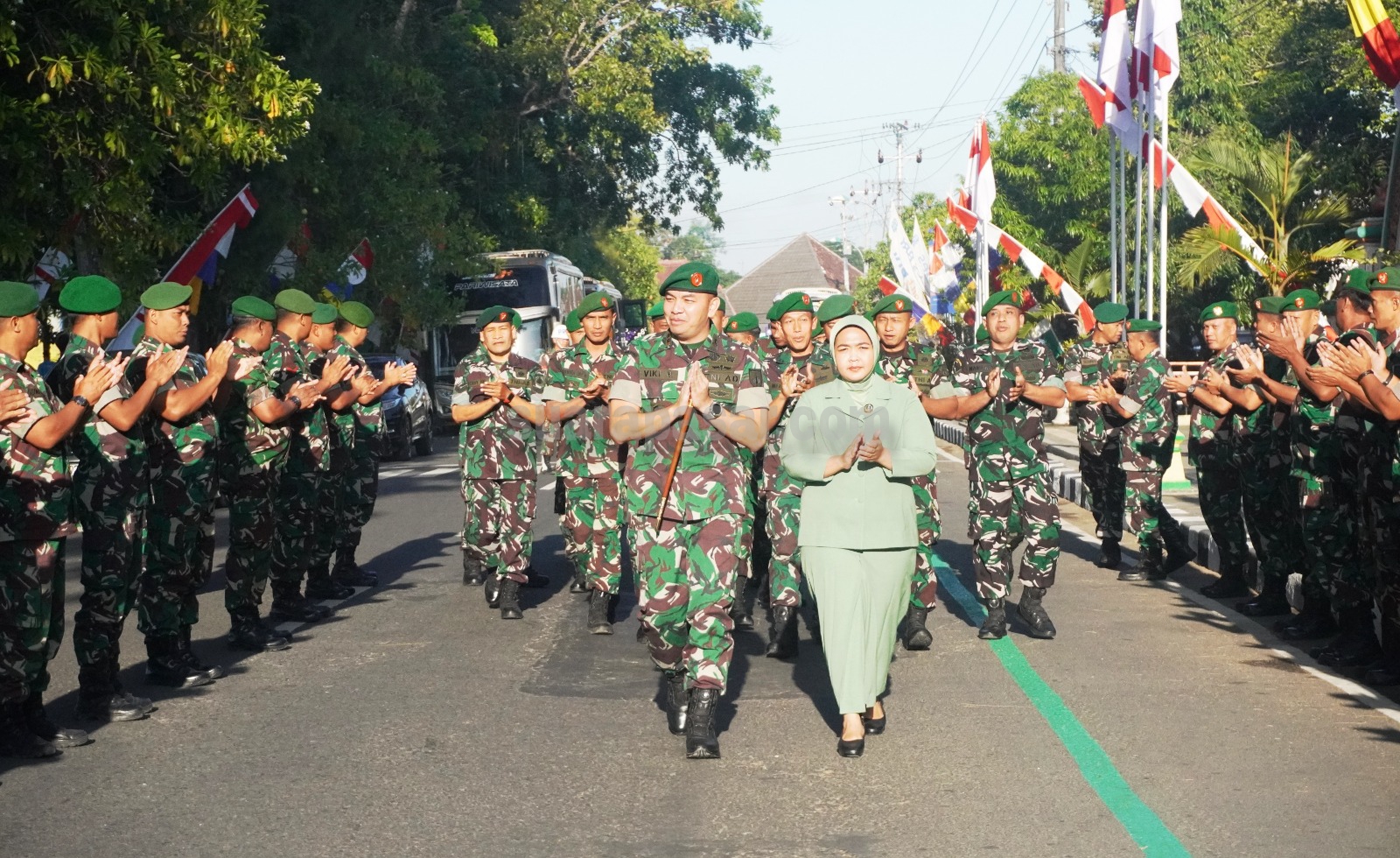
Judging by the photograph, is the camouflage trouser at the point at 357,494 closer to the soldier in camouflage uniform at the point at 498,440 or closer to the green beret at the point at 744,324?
the soldier in camouflage uniform at the point at 498,440

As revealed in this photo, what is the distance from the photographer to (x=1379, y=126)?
29469mm

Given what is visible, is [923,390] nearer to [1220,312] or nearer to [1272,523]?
[1272,523]

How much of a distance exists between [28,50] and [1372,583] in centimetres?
1174

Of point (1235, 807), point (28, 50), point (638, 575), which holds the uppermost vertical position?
point (28, 50)

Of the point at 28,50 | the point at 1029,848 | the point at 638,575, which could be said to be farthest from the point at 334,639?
the point at 28,50

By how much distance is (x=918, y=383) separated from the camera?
358 inches

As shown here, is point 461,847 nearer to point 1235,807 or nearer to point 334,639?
point 1235,807

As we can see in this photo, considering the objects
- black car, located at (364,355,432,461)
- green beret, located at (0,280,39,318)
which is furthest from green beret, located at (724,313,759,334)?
black car, located at (364,355,432,461)

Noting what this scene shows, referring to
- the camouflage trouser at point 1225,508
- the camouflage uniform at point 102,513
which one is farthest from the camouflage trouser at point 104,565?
the camouflage trouser at point 1225,508

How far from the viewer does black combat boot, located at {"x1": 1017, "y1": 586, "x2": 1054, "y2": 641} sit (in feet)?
30.5

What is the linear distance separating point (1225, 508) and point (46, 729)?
7.38 m

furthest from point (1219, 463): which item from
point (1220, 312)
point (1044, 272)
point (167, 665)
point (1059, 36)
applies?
point (1059, 36)

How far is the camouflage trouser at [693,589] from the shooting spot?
667 cm

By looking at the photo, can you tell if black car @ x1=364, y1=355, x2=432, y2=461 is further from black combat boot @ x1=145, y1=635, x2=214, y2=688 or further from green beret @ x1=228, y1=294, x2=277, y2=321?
black combat boot @ x1=145, y1=635, x2=214, y2=688
